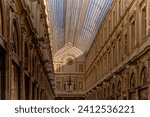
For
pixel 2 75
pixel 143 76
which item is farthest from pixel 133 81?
pixel 2 75

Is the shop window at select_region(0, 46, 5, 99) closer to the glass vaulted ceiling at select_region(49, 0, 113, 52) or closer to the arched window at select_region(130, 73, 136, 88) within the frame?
the arched window at select_region(130, 73, 136, 88)

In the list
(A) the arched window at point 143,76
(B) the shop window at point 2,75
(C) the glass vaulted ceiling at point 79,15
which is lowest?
(B) the shop window at point 2,75

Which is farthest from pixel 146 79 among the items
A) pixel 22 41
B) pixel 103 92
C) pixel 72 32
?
A: pixel 72 32

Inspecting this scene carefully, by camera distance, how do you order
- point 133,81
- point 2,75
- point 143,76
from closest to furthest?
1. point 2,75
2. point 143,76
3. point 133,81

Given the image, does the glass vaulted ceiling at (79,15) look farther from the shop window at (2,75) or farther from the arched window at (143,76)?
the shop window at (2,75)

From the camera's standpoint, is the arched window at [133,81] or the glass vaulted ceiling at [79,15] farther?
the glass vaulted ceiling at [79,15]

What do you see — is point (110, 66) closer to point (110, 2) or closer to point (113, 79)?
point (113, 79)

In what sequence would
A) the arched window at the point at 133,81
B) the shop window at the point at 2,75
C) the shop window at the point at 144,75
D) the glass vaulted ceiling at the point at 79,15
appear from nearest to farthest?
the shop window at the point at 2,75 < the shop window at the point at 144,75 < the arched window at the point at 133,81 < the glass vaulted ceiling at the point at 79,15

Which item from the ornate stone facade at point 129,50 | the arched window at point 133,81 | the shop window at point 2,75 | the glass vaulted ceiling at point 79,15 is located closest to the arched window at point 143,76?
the ornate stone facade at point 129,50

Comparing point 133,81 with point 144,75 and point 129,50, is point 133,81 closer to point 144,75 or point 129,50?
point 129,50

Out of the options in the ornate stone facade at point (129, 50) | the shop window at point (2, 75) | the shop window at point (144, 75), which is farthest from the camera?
the shop window at point (144, 75)

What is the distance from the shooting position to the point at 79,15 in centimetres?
3753

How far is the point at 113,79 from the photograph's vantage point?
27.0 metres

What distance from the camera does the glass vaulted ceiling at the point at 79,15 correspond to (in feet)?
107
